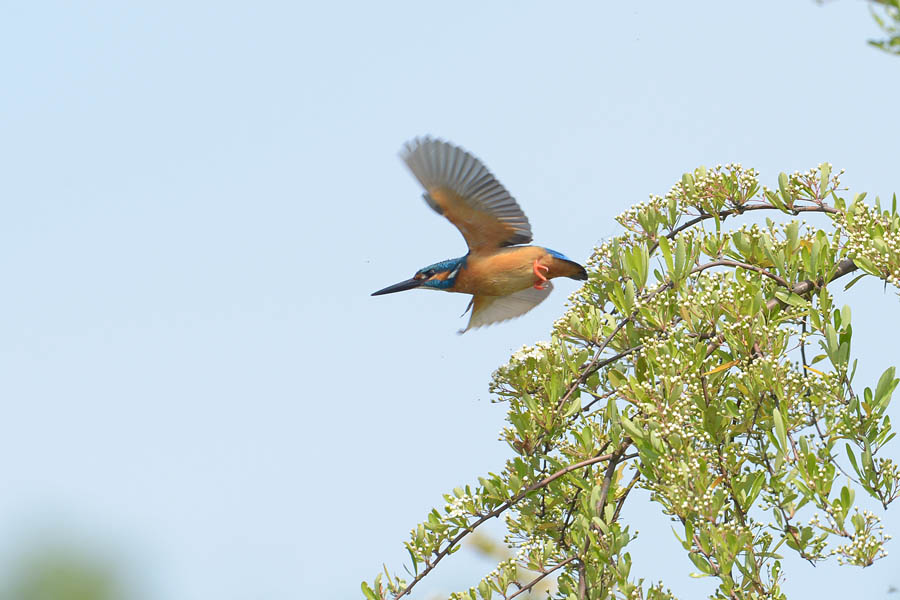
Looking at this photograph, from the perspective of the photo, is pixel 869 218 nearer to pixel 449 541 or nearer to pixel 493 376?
pixel 493 376

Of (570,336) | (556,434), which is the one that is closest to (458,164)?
(570,336)

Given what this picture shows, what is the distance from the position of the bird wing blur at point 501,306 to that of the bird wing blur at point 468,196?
1.09ft

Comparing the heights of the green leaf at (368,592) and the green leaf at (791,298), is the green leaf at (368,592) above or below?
below

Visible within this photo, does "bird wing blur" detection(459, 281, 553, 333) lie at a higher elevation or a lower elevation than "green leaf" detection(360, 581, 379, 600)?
higher

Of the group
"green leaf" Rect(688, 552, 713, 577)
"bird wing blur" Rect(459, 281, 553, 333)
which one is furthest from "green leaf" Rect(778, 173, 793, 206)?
"green leaf" Rect(688, 552, 713, 577)

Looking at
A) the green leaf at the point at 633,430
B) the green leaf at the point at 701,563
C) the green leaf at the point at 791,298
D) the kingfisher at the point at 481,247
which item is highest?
the kingfisher at the point at 481,247

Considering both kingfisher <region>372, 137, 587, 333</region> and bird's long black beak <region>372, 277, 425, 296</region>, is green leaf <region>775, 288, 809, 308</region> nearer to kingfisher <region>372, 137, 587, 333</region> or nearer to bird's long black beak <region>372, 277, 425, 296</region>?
kingfisher <region>372, 137, 587, 333</region>

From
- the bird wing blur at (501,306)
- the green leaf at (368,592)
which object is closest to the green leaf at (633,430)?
the green leaf at (368,592)

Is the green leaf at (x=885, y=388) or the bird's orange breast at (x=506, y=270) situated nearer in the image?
the green leaf at (x=885, y=388)

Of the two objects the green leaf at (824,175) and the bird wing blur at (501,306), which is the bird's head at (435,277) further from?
the green leaf at (824,175)

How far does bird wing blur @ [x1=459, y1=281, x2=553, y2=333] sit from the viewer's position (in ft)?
Answer: 21.1

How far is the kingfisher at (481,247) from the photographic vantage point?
19.2 ft

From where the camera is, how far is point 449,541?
4.57m

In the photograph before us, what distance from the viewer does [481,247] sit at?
20.6ft
